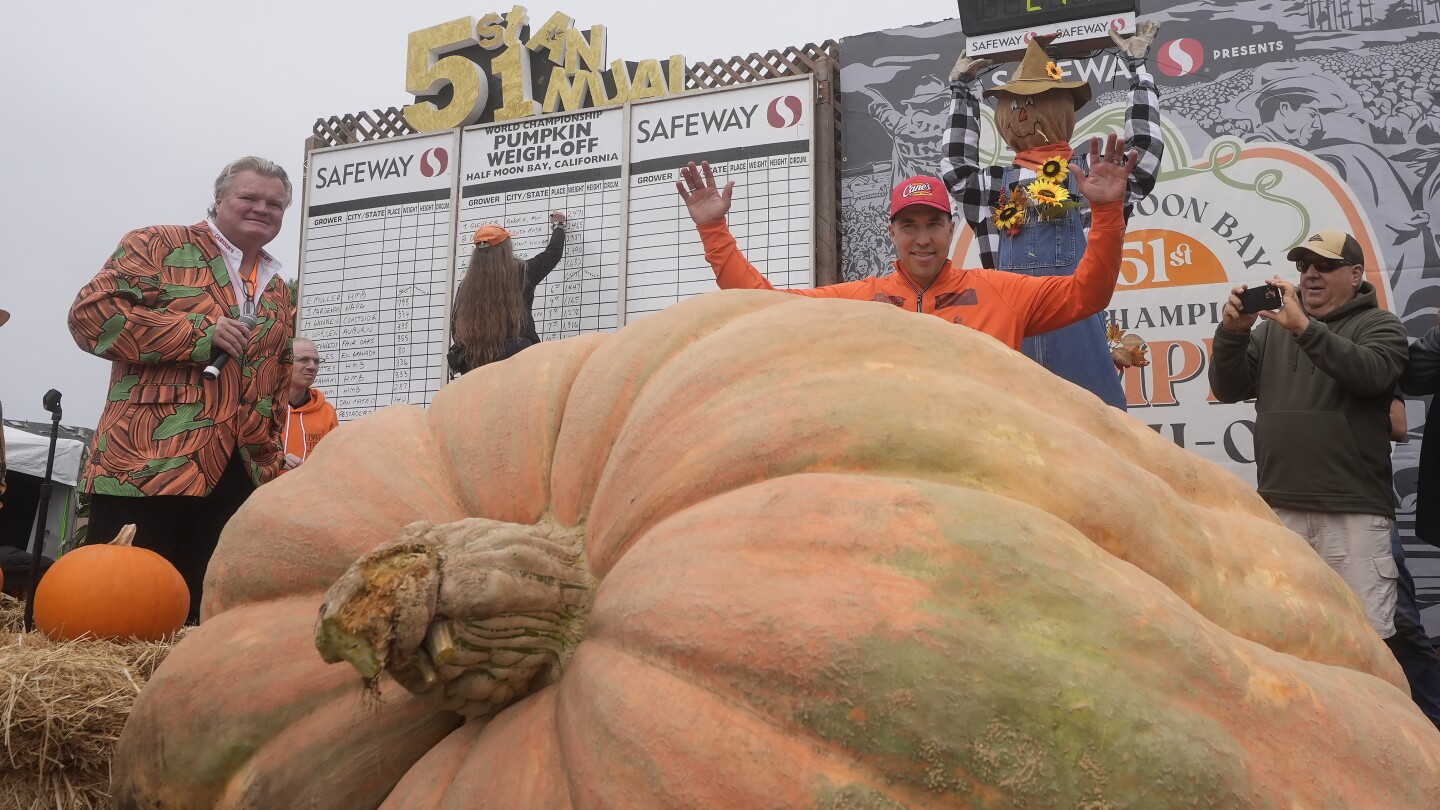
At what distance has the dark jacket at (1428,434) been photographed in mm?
3645

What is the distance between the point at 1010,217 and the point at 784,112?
2.97 meters

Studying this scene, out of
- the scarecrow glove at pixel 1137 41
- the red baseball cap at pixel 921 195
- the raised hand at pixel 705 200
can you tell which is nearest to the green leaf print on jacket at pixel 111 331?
the raised hand at pixel 705 200

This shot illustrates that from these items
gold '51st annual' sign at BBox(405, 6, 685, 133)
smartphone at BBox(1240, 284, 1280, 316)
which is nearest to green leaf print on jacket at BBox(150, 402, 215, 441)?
smartphone at BBox(1240, 284, 1280, 316)

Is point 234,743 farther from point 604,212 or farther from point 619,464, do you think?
point 604,212

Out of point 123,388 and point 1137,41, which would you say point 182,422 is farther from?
point 1137,41

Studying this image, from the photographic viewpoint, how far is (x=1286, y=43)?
5.12 metres

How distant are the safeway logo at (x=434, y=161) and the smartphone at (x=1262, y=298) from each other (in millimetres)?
5631

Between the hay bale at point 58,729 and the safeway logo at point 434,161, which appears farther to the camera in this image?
the safeway logo at point 434,161

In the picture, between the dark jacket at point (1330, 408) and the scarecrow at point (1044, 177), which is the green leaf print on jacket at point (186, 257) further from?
the dark jacket at point (1330, 408)

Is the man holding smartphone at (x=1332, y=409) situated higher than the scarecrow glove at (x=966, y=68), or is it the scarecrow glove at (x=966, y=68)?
the scarecrow glove at (x=966, y=68)

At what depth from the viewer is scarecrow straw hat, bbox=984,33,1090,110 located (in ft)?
11.3

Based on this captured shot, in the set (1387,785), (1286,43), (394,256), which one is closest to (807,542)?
(1387,785)

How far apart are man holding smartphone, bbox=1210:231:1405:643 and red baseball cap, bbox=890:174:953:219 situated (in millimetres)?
1188

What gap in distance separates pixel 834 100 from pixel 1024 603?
5.55 meters
